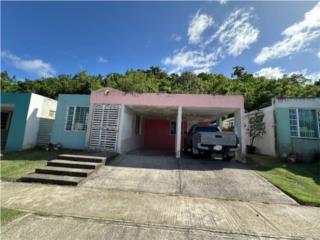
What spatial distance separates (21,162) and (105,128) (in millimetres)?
4264

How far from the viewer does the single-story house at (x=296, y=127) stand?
435 inches

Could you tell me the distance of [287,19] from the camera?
8.88 m

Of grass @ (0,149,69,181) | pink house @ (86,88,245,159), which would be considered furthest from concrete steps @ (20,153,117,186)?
pink house @ (86,88,245,159)

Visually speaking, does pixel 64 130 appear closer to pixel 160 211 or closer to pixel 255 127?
pixel 160 211

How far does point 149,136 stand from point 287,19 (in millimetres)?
13142

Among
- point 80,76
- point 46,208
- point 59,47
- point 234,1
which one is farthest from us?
point 80,76

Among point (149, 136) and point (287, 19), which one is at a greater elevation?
point (287, 19)

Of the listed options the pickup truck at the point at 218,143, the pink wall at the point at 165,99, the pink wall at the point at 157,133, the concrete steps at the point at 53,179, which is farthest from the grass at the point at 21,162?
the pink wall at the point at 157,133

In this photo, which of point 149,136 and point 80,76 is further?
point 80,76

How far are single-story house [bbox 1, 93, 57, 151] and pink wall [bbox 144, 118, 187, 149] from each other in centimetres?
809

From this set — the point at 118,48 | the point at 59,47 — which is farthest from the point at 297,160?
the point at 59,47

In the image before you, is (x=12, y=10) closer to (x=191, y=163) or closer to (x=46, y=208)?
(x=46, y=208)

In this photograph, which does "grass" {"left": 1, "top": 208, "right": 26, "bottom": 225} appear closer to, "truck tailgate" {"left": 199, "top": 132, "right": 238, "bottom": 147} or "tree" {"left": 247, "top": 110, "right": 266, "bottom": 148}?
"truck tailgate" {"left": 199, "top": 132, "right": 238, "bottom": 147}

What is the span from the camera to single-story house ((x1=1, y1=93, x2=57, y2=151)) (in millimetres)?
11773
